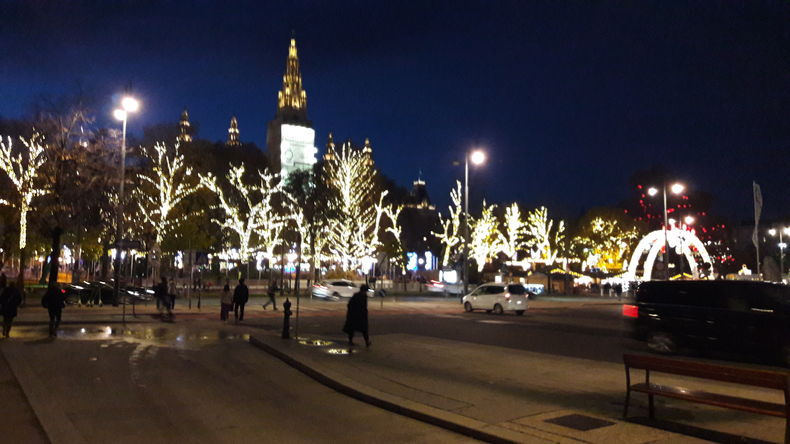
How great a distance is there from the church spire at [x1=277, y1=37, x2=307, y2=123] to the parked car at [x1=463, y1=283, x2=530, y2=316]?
115500 mm

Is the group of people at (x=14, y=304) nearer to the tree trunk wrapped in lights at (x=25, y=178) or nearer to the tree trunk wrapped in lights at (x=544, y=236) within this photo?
the tree trunk wrapped in lights at (x=25, y=178)

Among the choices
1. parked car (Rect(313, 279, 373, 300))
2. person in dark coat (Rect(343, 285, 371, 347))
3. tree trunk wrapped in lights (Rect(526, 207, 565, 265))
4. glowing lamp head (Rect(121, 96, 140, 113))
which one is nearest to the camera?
person in dark coat (Rect(343, 285, 371, 347))

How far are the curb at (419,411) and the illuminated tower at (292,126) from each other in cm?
12064

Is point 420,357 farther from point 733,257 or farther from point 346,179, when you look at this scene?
point 733,257

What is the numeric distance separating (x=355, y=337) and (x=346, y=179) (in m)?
44.2

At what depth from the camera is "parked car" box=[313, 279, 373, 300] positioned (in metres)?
45.0

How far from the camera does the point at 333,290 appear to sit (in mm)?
45094

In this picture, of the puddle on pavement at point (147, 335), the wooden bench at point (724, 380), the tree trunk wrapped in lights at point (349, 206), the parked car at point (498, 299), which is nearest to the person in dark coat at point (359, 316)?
the puddle on pavement at point (147, 335)

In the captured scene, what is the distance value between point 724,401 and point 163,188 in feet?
151

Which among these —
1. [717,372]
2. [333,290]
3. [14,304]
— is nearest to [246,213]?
[333,290]

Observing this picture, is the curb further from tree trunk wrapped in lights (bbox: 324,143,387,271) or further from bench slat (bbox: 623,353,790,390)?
tree trunk wrapped in lights (bbox: 324,143,387,271)

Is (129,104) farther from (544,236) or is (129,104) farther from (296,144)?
(296,144)

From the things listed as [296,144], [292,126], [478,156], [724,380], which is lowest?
[724,380]

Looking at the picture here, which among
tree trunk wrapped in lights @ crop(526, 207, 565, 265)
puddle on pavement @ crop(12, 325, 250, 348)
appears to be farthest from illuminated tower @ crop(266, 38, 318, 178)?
puddle on pavement @ crop(12, 325, 250, 348)
